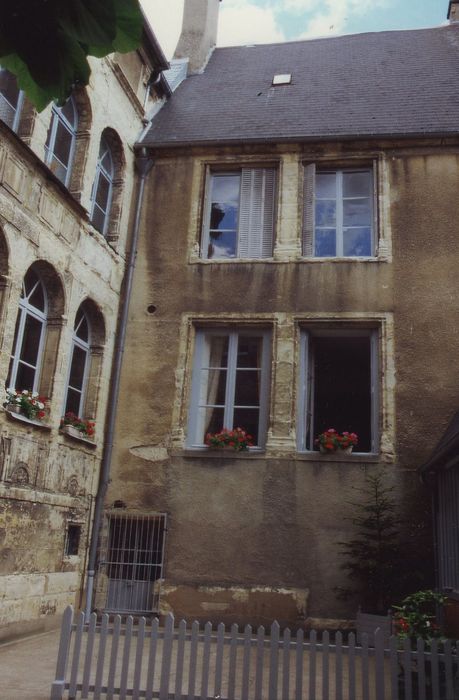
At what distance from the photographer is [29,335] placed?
8.85m

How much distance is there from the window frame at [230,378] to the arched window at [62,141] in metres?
3.11

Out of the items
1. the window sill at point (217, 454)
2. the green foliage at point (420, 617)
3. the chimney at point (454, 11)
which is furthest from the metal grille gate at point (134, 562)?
the chimney at point (454, 11)

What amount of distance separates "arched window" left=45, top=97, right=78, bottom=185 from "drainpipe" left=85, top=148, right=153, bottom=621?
166cm

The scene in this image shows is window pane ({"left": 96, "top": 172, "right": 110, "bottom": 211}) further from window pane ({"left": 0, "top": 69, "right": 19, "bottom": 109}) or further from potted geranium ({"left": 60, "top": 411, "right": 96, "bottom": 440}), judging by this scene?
potted geranium ({"left": 60, "top": 411, "right": 96, "bottom": 440})

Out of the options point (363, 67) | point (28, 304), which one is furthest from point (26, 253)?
point (363, 67)

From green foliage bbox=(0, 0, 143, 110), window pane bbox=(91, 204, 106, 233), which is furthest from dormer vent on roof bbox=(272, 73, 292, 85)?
green foliage bbox=(0, 0, 143, 110)

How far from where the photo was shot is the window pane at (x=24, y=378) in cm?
857

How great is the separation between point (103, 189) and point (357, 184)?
413cm

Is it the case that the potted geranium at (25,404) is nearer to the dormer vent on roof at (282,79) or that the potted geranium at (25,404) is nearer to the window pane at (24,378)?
the window pane at (24,378)

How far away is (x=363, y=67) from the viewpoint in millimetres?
13406

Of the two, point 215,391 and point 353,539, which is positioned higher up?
point 215,391

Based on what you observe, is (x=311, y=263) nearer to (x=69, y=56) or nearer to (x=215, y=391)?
(x=215, y=391)

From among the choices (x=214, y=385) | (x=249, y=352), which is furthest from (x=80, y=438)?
(x=249, y=352)

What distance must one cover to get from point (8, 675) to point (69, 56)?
19.9ft
